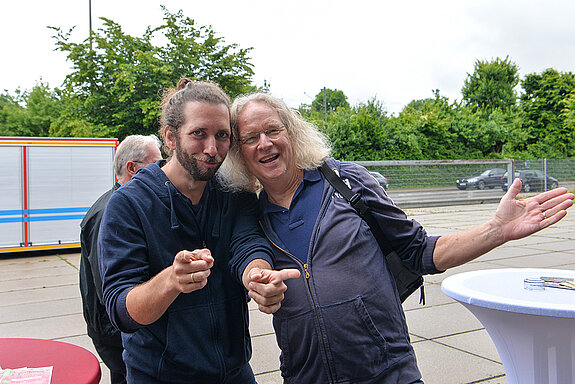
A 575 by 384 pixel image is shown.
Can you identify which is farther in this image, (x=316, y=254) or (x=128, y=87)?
(x=128, y=87)

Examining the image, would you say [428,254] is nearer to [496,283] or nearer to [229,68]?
[496,283]

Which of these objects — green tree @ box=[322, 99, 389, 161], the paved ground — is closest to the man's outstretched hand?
the paved ground

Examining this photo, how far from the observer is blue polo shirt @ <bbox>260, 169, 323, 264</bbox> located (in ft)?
7.57

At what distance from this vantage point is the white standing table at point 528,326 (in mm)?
2359

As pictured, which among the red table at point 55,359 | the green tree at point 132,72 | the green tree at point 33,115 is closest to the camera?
the red table at point 55,359

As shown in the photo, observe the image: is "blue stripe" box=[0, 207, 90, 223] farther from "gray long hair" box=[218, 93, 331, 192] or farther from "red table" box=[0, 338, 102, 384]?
"gray long hair" box=[218, 93, 331, 192]

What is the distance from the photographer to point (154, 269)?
2006 millimetres

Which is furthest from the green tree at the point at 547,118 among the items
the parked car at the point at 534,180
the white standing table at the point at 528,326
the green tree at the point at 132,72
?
the white standing table at the point at 528,326

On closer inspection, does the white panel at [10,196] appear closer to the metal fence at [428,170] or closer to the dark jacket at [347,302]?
the dark jacket at [347,302]

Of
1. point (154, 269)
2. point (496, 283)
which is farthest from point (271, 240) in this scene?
point (496, 283)

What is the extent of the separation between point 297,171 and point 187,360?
103 cm

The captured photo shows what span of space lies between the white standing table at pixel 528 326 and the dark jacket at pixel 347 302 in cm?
41

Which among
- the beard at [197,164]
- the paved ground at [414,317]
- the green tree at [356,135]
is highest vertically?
the green tree at [356,135]

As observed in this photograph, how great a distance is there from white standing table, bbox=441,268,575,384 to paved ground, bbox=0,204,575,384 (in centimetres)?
168
